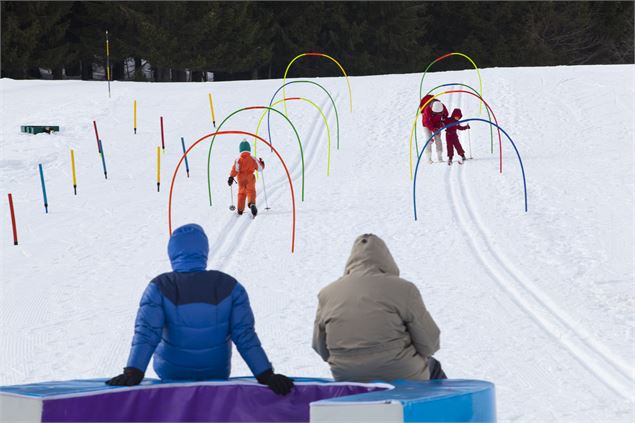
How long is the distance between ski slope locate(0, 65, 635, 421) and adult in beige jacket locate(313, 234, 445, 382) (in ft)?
6.77

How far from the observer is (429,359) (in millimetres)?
6883

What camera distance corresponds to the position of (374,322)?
20.5 ft

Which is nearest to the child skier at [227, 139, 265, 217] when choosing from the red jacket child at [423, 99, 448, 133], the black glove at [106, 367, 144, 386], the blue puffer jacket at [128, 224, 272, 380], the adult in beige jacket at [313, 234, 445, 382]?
the red jacket child at [423, 99, 448, 133]

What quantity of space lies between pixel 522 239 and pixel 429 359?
8.24 m

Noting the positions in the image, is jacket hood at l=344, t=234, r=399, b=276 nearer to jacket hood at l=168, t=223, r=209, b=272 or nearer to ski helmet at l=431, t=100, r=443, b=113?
jacket hood at l=168, t=223, r=209, b=272

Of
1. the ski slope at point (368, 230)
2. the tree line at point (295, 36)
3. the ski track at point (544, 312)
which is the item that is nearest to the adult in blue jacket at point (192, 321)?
the ski slope at point (368, 230)

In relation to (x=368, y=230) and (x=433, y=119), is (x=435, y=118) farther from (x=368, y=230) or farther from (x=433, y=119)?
(x=368, y=230)

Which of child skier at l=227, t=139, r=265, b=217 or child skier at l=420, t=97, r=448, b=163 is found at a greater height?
child skier at l=420, t=97, r=448, b=163

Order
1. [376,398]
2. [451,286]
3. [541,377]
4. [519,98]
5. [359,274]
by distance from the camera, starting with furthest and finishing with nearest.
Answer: [519,98]
[451,286]
[541,377]
[359,274]
[376,398]

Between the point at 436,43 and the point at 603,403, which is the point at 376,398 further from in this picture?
the point at 436,43

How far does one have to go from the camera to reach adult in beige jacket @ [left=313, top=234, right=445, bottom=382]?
623cm

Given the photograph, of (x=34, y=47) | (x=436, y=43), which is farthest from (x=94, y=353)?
(x=436, y=43)

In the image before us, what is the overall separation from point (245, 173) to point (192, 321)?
10.2 meters

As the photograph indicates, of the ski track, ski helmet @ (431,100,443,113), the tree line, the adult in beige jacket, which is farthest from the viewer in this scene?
the tree line
